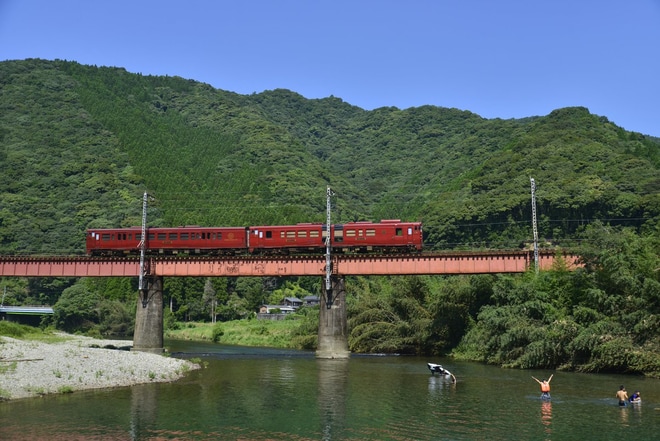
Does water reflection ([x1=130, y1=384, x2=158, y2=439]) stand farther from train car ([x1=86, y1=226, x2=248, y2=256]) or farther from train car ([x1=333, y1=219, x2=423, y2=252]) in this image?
train car ([x1=333, y1=219, x2=423, y2=252])

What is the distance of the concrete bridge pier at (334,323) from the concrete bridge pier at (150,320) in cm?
1519

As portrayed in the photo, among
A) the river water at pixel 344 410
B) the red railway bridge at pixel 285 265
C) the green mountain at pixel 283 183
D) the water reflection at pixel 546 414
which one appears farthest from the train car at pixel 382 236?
the green mountain at pixel 283 183

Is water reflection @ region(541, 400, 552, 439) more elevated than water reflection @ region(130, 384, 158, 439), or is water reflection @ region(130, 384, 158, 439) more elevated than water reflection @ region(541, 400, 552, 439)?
water reflection @ region(541, 400, 552, 439)

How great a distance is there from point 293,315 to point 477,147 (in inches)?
4372

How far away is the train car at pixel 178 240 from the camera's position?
61.9 metres

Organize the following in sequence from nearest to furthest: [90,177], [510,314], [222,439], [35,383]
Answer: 1. [222,439]
2. [35,383]
3. [510,314]
4. [90,177]

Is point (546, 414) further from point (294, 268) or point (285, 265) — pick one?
point (285, 265)

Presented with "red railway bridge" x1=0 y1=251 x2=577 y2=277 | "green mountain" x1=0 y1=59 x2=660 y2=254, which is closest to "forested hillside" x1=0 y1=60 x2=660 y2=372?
"green mountain" x1=0 y1=59 x2=660 y2=254

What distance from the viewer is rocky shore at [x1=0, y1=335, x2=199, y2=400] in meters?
34.1

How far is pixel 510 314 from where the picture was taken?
49.1 m

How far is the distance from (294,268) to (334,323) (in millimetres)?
6384

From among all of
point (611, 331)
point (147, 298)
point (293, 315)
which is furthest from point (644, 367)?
point (293, 315)

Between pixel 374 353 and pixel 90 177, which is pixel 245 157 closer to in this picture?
pixel 90 177

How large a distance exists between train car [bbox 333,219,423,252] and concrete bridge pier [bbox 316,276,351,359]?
379 centimetres
